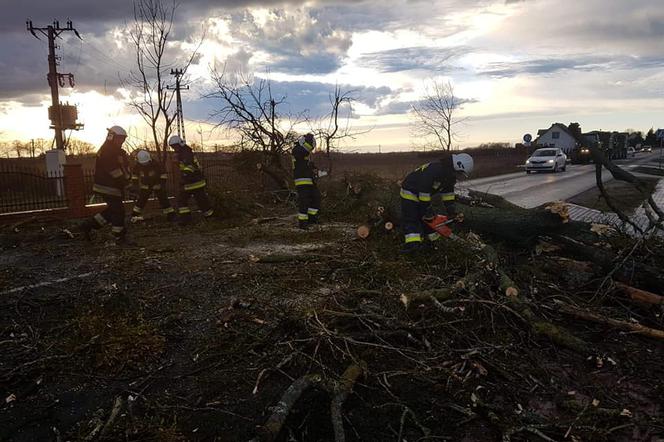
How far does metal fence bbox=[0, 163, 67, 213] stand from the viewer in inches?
397

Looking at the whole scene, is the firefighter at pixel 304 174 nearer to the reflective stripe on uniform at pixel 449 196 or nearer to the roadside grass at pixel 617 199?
the reflective stripe on uniform at pixel 449 196

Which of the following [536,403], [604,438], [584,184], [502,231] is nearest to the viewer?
[604,438]

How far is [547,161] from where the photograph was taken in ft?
85.0

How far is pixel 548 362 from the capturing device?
3.83 m

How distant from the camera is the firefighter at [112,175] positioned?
24.0 ft

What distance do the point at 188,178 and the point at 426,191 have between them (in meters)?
5.12

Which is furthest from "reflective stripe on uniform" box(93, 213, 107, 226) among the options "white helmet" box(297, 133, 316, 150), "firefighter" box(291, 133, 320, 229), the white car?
the white car

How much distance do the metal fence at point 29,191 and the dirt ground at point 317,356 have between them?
5.07m

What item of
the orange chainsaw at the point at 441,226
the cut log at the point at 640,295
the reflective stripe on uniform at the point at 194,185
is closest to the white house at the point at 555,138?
the reflective stripe on uniform at the point at 194,185

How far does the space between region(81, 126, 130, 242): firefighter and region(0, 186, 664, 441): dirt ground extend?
1655 millimetres

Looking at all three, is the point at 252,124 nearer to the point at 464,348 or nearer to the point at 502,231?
the point at 502,231

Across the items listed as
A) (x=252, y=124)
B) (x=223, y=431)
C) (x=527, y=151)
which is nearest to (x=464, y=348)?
(x=223, y=431)

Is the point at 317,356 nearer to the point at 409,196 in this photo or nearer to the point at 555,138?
the point at 409,196

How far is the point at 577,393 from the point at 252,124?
13.1 m
